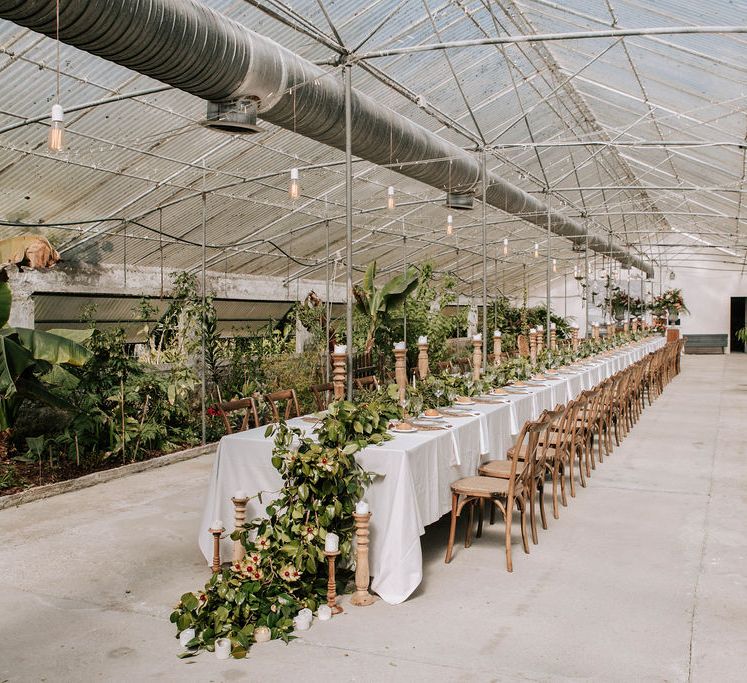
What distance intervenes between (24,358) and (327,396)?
4573mm

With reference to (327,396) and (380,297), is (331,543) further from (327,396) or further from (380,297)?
(380,297)

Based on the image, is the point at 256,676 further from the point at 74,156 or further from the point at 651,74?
the point at 651,74

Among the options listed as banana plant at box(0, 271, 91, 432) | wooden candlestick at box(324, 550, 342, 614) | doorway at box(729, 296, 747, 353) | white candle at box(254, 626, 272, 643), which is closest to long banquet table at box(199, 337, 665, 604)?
wooden candlestick at box(324, 550, 342, 614)

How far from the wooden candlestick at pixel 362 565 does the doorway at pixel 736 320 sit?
28661mm

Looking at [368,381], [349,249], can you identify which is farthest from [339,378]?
[368,381]

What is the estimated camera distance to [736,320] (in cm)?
2975

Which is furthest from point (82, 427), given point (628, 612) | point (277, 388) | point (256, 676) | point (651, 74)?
point (651, 74)

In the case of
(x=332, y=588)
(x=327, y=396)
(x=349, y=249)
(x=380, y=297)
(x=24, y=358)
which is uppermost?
(x=349, y=249)

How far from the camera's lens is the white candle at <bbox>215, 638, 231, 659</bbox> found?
3049 millimetres

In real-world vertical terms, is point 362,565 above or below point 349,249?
below

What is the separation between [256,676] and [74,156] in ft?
22.8

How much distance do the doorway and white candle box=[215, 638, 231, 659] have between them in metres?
29.4

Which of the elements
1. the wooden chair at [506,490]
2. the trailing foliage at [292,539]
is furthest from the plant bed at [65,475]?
the wooden chair at [506,490]

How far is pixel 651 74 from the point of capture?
9.49 metres
